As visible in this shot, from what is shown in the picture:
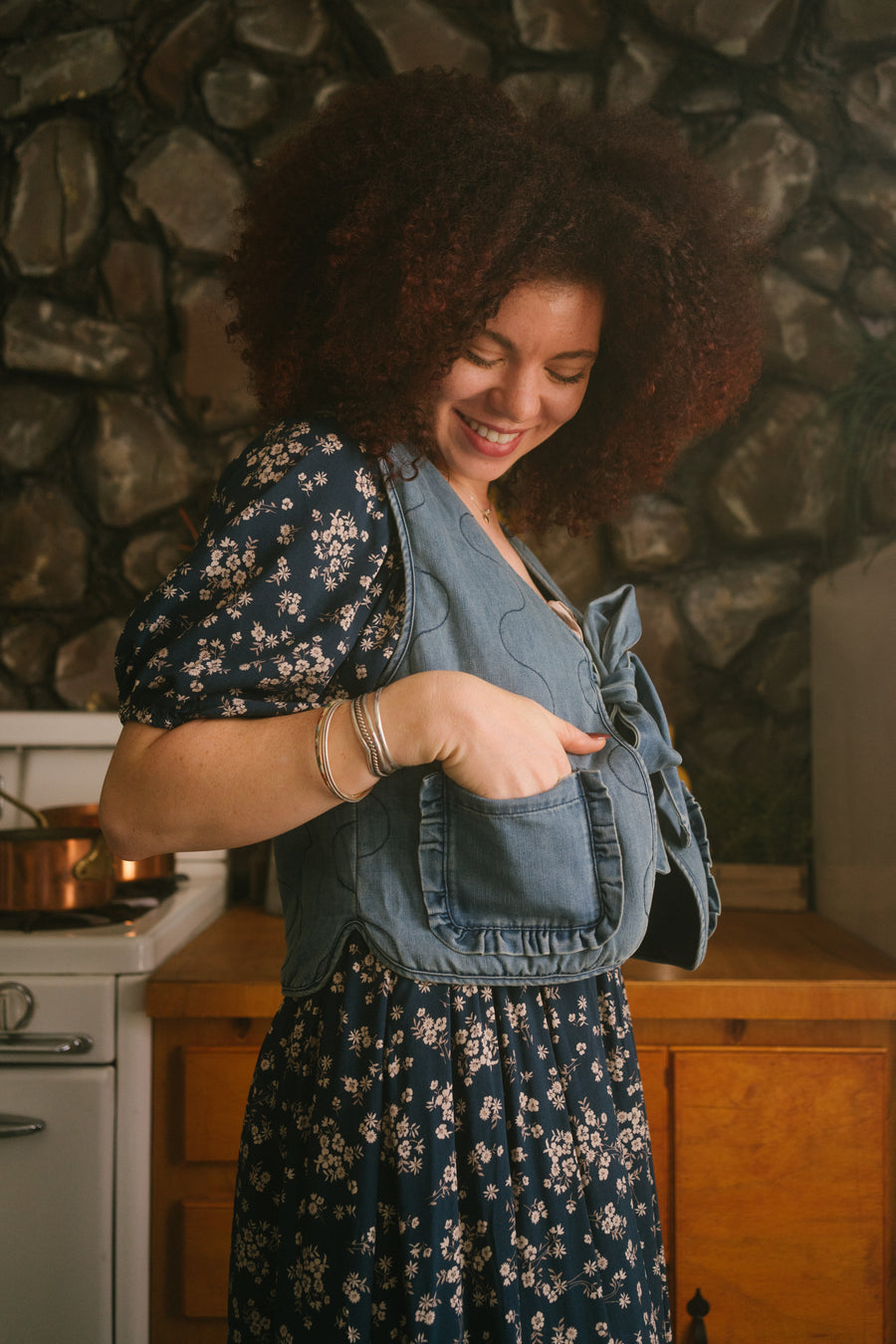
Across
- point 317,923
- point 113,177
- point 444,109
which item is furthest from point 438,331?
point 113,177

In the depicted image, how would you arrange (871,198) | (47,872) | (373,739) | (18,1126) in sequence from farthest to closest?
(871,198), (47,872), (18,1126), (373,739)

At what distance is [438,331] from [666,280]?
205 mm

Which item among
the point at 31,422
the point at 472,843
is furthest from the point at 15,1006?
the point at 31,422

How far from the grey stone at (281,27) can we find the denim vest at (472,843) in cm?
169

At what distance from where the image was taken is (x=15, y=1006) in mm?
1318

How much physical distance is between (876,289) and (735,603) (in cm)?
67

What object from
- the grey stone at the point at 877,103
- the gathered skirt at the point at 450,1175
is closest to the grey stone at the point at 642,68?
the grey stone at the point at 877,103

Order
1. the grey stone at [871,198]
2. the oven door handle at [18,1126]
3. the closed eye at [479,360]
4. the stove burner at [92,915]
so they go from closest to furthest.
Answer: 1. the closed eye at [479,360]
2. the oven door handle at [18,1126]
3. the stove burner at [92,915]
4. the grey stone at [871,198]

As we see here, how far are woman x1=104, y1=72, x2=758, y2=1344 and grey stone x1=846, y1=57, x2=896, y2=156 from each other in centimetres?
145

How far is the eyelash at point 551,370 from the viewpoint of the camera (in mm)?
A: 752

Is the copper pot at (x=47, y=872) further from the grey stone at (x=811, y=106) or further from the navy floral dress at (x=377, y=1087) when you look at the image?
the grey stone at (x=811, y=106)

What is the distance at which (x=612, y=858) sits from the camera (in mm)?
684

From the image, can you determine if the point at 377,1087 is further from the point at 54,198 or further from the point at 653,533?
the point at 54,198

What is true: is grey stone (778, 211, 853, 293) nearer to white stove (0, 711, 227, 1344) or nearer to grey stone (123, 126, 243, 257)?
grey stone (123, 126, 243, 257)
